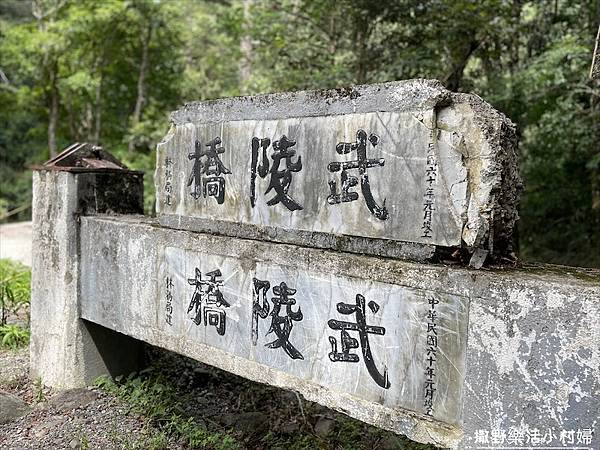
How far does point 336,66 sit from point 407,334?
5.95 meters

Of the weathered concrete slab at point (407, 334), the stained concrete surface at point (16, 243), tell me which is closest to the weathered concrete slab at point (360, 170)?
the weathered concrete slab at point (407, 334)

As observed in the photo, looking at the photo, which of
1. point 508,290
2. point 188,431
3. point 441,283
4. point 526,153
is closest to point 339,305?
point 441,283

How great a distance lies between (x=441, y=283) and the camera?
7.31 feet

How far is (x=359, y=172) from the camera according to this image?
2607mm

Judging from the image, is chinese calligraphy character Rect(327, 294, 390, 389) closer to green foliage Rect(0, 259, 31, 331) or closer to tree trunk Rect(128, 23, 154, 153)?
green foliage Rect(0, 259, 31, 331)

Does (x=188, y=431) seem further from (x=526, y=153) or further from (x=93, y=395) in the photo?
(x=526, y=153)

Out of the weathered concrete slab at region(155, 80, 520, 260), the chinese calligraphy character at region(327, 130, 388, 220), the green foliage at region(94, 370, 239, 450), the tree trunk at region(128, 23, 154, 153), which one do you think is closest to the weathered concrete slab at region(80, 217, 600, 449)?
the weathered concrete slab at region(155, 80, 520, 260)

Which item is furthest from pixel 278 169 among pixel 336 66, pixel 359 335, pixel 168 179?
pixel 336 66

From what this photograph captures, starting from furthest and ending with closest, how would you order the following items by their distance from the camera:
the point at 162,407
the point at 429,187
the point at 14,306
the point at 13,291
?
1. the point at 13,291
2. the point at 14,306
3. the point at 162,407
4. the point at 429,187

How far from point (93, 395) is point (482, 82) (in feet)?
22.2

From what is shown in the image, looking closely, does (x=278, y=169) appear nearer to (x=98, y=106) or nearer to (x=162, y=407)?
(x=162, y=407)

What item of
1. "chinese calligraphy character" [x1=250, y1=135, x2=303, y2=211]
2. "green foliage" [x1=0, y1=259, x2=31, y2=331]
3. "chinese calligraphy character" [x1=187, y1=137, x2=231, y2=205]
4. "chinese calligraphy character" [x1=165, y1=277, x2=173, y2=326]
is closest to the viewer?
"chinese calligraphy character" [x1=250, y1=135, x2=303, y2=211]

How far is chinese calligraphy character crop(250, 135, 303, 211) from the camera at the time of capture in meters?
2.91

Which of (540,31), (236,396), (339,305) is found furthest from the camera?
(540,31)
